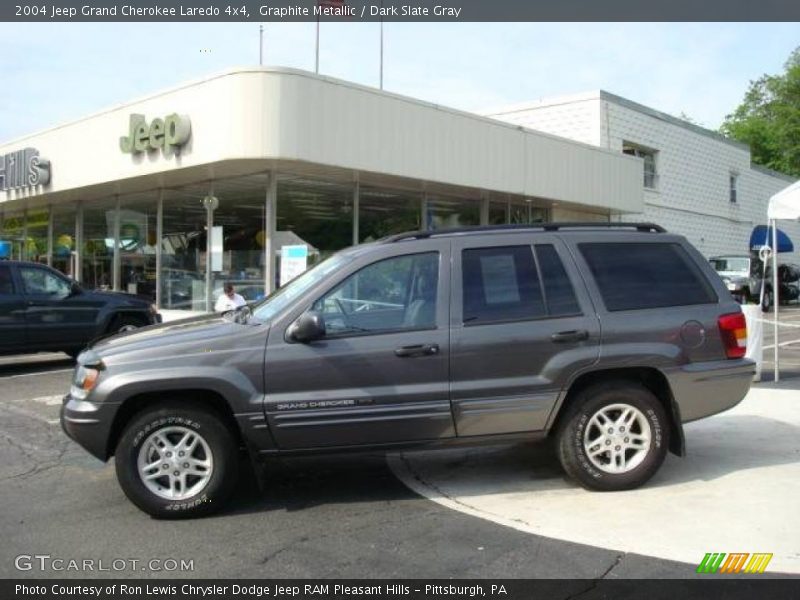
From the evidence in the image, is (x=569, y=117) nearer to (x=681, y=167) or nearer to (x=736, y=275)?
(x=681, y=167)

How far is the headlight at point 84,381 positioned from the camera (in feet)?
15.9

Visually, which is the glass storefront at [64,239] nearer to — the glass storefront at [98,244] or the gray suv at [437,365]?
the glass storefront at [98,244]

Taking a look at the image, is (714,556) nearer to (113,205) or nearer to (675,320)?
(675,320)

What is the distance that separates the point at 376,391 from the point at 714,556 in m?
2.20

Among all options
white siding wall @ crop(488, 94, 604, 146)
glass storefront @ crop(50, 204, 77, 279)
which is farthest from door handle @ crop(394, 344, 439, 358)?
white siding wall @ crop(488, 94, 604, 146)

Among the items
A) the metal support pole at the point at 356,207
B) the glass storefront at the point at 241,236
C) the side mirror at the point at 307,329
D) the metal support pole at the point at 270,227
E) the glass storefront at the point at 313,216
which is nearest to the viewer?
the side mirror at the point at 307,329

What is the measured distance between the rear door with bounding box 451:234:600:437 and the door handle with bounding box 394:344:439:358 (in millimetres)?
136

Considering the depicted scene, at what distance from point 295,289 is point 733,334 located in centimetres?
319

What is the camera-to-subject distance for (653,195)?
2647 cm

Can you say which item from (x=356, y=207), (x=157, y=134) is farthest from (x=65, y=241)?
(x=356, y=207)

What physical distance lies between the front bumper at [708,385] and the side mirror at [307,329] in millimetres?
2472

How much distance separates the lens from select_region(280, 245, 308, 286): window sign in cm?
1345

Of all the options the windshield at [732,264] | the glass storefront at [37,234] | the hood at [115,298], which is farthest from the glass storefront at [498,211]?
the glass storefront at [37,234]
